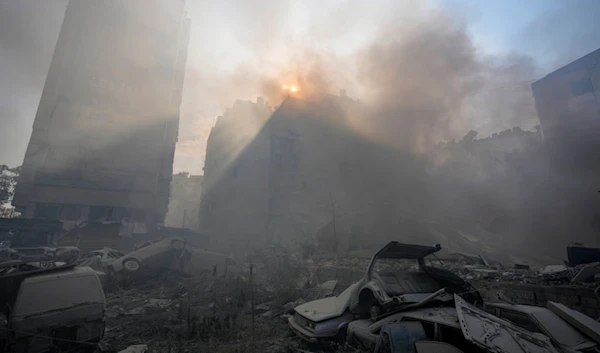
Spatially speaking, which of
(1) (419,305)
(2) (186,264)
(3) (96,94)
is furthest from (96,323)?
(3) (96,94)

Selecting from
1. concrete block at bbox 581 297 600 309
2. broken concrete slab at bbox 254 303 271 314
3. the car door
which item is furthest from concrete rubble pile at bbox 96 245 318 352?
concrete block at bbox 581 297 600 309

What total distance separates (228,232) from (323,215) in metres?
8.50

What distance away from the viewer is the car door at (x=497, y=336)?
2.67m

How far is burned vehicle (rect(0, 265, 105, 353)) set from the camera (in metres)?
3.61

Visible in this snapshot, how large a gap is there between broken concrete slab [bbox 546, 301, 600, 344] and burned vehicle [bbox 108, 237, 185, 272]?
1151 centimetres

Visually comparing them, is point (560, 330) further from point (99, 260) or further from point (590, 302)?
point (99, 260)

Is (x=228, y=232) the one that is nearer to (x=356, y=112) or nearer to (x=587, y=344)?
(x=356, y=112)

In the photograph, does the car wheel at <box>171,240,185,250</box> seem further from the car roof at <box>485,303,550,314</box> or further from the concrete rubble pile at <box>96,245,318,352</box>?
the car roof at <box>485,303,550,314</box>

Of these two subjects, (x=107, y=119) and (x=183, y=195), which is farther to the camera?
(x=183, y=195)

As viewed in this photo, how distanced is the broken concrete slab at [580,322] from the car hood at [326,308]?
2.79 m

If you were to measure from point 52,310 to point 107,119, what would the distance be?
2446cm

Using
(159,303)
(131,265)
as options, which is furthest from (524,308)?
(131,265)

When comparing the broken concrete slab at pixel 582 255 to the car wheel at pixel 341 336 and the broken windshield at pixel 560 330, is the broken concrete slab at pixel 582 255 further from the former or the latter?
the car wheel at pixel 341 336

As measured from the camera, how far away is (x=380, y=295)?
4.14 m
